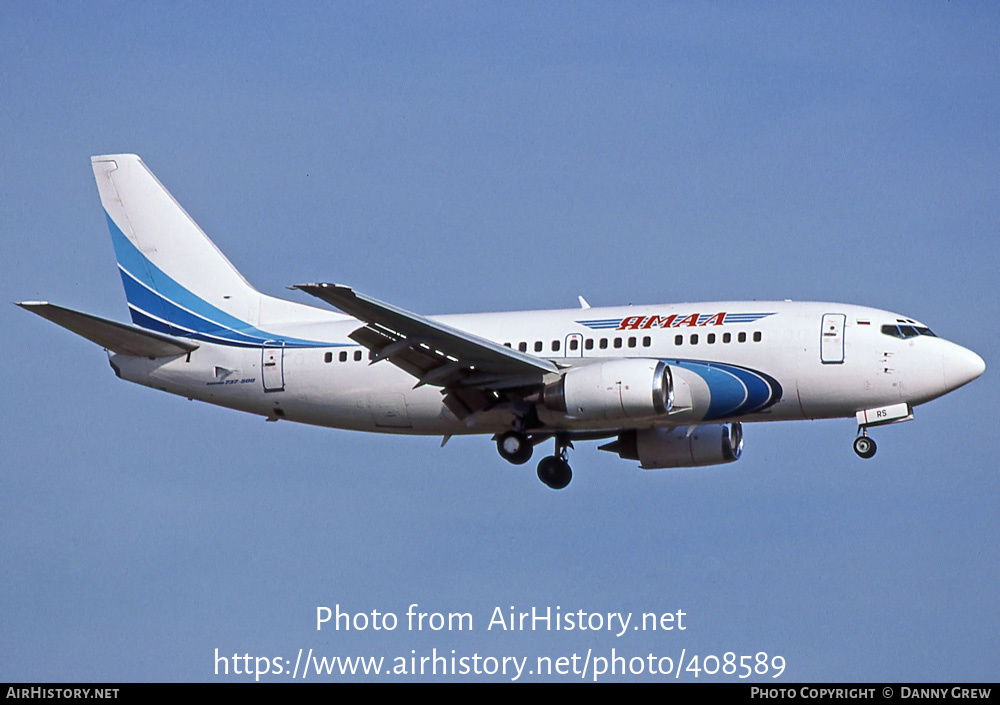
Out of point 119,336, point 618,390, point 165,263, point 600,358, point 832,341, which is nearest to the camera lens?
point 618,390

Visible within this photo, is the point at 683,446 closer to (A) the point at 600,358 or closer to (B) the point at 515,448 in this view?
(A) the point at 600,358

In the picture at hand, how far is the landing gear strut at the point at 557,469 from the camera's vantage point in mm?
45688

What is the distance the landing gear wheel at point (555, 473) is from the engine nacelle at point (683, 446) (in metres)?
2.01

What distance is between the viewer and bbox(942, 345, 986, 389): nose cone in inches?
1628

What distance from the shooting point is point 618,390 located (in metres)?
41.2

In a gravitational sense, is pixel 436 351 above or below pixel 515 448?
above

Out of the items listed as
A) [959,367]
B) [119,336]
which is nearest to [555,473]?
[959,367]

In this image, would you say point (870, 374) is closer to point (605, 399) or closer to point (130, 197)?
point (605, 399)

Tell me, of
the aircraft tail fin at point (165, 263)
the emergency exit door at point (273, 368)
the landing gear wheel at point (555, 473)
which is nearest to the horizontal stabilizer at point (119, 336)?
the aircraft tail fin at point (165, 263)

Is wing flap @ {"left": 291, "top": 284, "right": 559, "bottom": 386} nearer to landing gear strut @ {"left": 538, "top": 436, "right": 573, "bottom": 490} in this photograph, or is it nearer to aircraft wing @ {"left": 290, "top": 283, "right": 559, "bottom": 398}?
aircraft wing @ {"left": 290, "top": 283, "right": 559, "bottom": 398}

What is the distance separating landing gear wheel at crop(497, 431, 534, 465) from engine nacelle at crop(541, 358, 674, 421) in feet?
7.91

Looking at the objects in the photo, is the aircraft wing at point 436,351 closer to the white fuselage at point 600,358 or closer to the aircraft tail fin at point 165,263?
the white fuselage at point 600,358

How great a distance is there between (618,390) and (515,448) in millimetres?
4267
